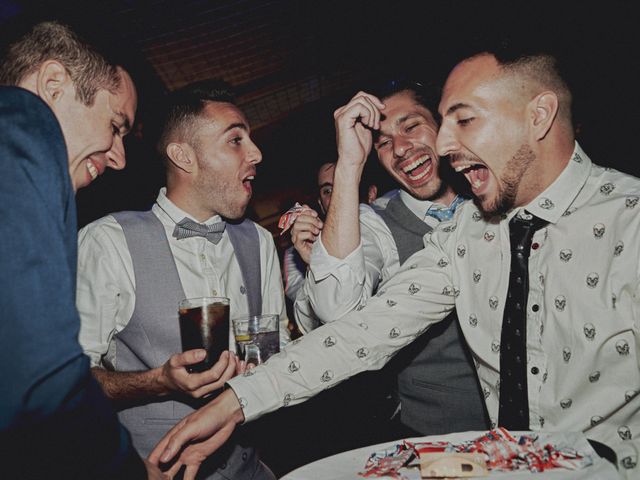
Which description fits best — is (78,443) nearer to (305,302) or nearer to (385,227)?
(305,302)

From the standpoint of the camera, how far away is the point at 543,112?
5.67ft

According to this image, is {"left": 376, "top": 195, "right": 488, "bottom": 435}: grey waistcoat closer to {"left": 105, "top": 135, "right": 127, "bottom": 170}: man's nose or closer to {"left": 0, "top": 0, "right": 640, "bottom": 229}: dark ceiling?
{"left": 105, "top": 135, "right": 127, "bottom": 170}: man's nose

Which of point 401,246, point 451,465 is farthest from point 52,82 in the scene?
point 401,246

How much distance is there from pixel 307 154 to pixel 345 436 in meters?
6.80

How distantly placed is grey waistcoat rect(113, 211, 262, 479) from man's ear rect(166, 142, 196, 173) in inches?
18.3

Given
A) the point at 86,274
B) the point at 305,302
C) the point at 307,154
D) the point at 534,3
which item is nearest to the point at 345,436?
the point at 305,302

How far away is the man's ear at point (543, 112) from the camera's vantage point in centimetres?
172

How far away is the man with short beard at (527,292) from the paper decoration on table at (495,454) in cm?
43

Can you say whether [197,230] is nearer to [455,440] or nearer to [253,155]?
[253,155]

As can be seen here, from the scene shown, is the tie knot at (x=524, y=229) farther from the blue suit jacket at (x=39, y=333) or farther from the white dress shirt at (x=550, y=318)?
the blue suit jacket at (x=39, y=333)

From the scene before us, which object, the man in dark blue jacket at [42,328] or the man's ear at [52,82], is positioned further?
the man's ear at [52,82]

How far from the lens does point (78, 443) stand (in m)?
0.75

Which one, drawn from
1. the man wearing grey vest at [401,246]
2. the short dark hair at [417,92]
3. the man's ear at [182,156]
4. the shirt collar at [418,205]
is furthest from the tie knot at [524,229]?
the man's ear at [182,156]

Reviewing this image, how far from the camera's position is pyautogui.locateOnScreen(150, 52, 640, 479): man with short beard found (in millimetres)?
1374
